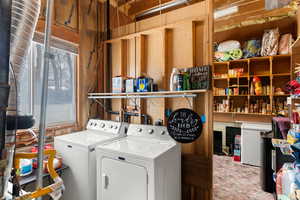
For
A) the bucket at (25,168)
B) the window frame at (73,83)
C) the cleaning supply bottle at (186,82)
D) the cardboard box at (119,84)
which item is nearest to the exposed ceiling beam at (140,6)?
the window frame at (73,83)

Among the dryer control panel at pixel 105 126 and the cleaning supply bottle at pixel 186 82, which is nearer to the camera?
the cleaning supply bottle at pixel 186 82

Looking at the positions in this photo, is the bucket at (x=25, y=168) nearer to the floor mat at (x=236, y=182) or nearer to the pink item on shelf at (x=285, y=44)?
the floor mat at (x=236, y=182)

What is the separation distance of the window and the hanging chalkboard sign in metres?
1.64

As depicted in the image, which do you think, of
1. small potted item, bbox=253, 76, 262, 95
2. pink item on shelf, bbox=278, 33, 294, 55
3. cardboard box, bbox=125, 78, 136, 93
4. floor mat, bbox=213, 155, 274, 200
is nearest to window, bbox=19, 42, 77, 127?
cardboard box, bbox=125, 78, 136, 93

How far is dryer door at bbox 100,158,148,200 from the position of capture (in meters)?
1.44

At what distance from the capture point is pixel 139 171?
57.2 inches

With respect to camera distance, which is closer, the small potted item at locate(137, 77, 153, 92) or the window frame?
the window frame

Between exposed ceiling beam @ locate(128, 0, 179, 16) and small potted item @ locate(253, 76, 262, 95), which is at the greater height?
exposed ceiling beam @ locate(128, 0, 179, 16)

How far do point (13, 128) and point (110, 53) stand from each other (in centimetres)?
240

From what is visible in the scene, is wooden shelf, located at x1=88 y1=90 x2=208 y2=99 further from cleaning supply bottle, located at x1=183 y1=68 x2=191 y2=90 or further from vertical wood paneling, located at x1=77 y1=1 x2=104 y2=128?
vertical wood paneling, located at x1=77 y1=1 x2=104 y2=128

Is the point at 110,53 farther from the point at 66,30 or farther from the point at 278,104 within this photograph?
the point at 278,104

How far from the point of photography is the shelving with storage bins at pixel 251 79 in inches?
142

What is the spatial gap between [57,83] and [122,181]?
170 cm

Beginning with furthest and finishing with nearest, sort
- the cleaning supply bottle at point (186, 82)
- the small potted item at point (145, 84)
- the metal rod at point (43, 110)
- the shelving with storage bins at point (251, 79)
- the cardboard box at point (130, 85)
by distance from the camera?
the shelving with storage bins at point (251, 79), the cardboard box at point (130, 85), the small potted item at point (145, 84), the cleaning supply bottle at point (186, 82), the metal rod at point (43, 110)
